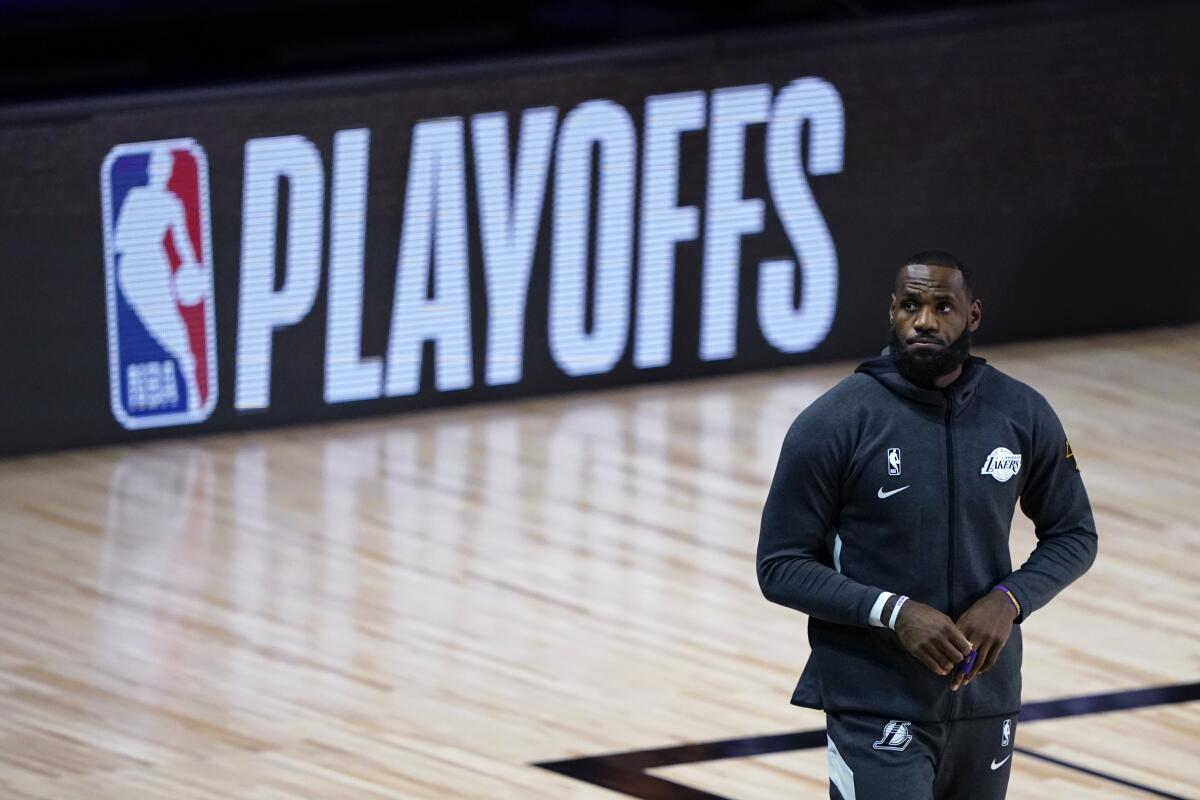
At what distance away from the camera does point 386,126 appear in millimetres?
9047

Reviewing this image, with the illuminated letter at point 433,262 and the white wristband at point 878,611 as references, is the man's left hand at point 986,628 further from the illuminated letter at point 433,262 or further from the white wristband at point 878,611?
the illuminated letter at point 433,262

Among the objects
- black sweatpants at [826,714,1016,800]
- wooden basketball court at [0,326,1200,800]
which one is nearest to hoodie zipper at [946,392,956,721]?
black sweatpants at [826,714,1016,800]

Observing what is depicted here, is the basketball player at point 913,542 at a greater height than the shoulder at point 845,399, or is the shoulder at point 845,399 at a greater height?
the shoulder at point 845,399

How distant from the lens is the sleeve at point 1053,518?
13.5ft

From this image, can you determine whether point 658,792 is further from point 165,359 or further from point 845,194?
point 845,194

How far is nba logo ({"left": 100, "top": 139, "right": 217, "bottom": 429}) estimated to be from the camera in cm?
869

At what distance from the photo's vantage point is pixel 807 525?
13.3 ft

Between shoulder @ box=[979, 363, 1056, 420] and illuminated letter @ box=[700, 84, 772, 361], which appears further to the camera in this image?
illuminated letter @ box=[700, 84, 772, 361]

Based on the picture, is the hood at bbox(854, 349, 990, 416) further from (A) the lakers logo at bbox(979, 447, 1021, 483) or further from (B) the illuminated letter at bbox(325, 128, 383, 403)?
(B) the illuminated letter at bbox(325, 128, 383, 403)

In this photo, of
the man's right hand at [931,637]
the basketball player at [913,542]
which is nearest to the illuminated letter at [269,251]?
the basketball player at [913,542]

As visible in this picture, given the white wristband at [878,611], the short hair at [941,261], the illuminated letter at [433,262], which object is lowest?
the illuminated letter at [433,262]

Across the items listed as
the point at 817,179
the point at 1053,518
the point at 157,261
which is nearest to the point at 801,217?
the point at 817,179

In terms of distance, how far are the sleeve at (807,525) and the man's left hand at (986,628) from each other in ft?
0.53

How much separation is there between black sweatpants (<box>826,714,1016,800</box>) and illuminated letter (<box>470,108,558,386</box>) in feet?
17.2
